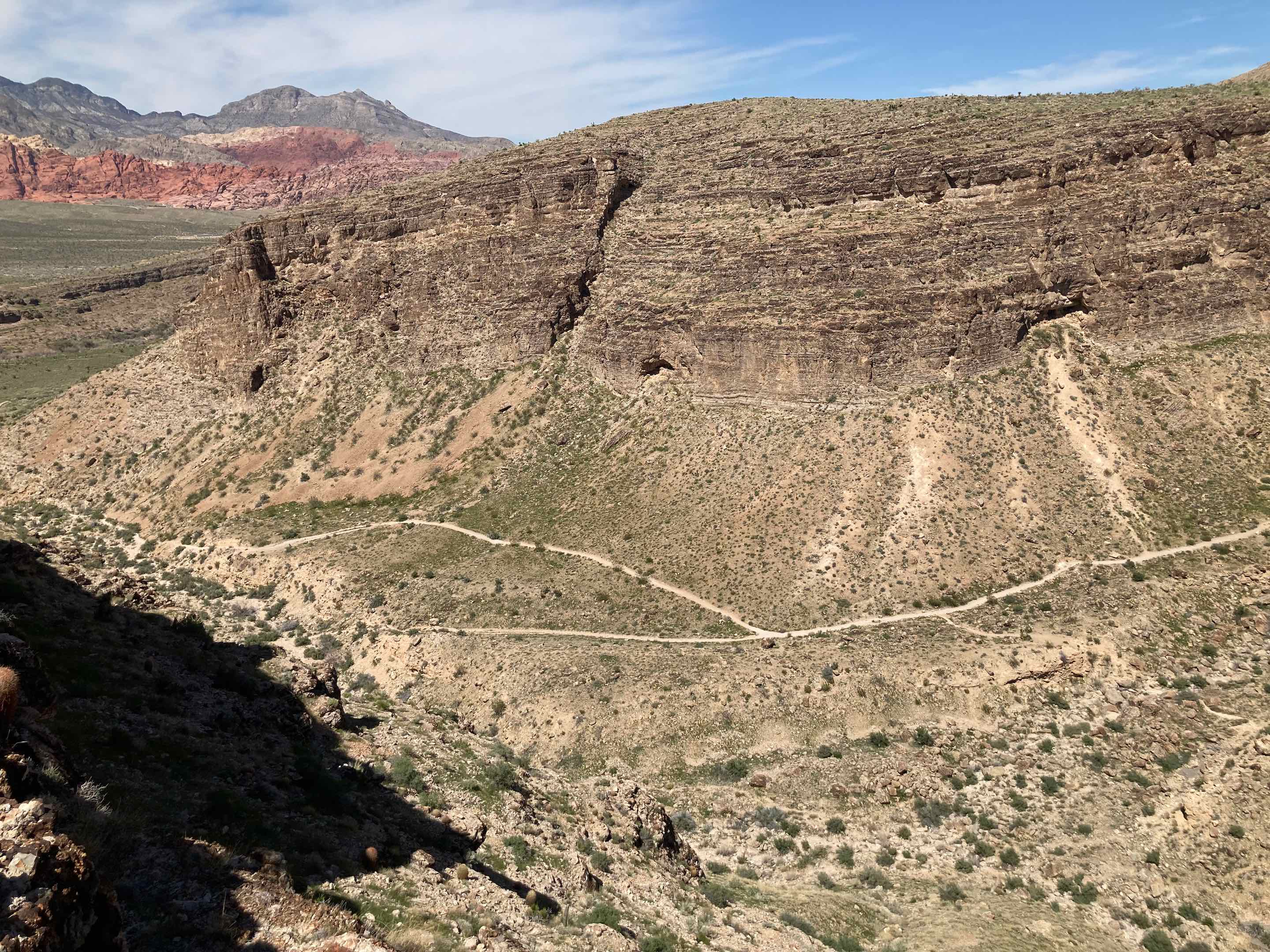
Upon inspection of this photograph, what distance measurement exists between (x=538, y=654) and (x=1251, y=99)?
44.1 metres

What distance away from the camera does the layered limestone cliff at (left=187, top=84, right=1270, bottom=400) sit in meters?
37.4

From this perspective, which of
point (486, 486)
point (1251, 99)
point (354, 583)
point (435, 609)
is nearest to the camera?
point (435, 609)

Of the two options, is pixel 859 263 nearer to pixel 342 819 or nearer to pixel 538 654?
pixel 538 654

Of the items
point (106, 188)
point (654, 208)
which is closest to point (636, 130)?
point (654, 208)

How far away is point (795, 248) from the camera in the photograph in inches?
1578

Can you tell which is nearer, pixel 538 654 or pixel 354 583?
pixel 538 654

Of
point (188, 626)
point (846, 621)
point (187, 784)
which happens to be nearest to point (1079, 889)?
point (846, 621)

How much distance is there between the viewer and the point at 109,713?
16500mm

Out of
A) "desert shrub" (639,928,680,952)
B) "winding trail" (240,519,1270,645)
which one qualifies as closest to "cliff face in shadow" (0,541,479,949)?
"desert shrub" (639,928,680,952)

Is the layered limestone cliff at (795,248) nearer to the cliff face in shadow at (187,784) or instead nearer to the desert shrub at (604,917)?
the cliff face in shadow at (187,784)

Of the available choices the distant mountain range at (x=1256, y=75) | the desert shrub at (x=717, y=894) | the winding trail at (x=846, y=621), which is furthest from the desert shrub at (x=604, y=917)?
the distant mountain range at (x=1256, y=75)

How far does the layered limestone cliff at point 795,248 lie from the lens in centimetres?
3744

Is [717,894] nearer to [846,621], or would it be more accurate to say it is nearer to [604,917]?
[604,917]

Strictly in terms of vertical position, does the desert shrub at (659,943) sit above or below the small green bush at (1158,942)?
above
